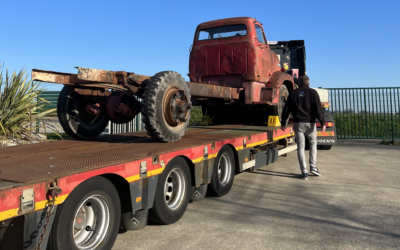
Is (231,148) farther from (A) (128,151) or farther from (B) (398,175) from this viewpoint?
(B) (398,175)

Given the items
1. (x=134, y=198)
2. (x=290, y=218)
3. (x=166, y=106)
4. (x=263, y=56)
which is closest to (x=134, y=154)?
(x=134, y=198)

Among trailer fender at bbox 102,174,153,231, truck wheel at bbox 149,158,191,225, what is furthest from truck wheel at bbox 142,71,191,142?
trailer fender at bbox 102,174,153,231

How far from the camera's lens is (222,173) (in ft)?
17.7

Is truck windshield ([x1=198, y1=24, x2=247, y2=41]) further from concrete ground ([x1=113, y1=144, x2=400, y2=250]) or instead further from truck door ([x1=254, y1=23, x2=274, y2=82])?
concrete ground ([x1=113, y1=144, x2=400, y2=250])

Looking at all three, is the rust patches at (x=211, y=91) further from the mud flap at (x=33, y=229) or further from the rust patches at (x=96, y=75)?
the mud flap at (x=33, y=229)

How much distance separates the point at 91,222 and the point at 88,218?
5 cm

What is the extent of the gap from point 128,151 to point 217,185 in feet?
5.87

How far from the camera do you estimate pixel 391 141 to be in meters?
14.1

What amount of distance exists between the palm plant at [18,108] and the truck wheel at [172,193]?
15.5 feet

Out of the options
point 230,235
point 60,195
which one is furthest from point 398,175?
point 60,195

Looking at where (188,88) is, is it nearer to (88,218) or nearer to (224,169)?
(224,169)

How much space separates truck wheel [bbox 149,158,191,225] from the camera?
3740mm

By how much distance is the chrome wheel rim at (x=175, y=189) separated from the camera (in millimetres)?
4070

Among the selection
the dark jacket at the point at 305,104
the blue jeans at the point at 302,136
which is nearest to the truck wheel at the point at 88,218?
the blue jeans at the point at 302,136
